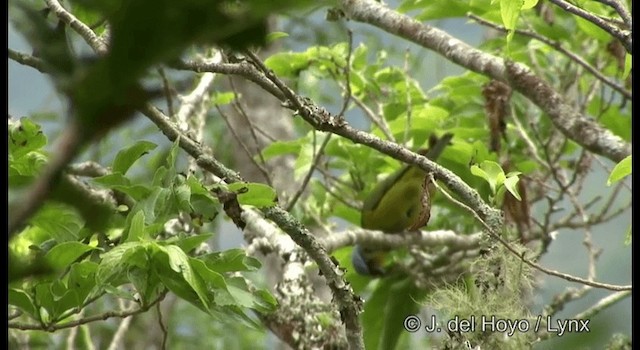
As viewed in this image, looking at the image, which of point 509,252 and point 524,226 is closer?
point 509,252

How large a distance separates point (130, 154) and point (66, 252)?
0.17 m

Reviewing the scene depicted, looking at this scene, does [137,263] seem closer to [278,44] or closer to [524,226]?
[524,226]

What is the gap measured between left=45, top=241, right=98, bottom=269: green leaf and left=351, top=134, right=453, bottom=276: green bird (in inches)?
46.2

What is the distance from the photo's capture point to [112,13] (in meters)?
0.32

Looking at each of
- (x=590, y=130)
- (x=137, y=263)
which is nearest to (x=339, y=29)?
(x=590, y=130)

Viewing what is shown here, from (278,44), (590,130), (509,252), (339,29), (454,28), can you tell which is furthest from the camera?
(454,28)

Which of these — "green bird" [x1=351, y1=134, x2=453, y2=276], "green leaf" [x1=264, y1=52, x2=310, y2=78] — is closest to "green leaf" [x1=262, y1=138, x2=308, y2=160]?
"green leaf" [x1=264, y1=52, x2=310, y2=78]

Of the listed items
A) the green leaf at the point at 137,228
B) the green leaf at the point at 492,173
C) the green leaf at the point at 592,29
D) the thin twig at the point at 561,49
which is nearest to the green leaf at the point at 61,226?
the green leaf at the point at 137,228

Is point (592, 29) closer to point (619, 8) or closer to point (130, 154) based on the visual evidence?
point (619, 8)

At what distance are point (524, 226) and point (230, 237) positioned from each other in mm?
2754

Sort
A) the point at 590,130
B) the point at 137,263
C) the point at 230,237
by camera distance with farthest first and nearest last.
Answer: the point at 230,237 < the point at 590,130 < the point at 137,263

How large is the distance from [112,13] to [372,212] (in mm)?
1997

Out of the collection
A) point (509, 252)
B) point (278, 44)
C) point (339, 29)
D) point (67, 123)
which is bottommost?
point (67, 123)

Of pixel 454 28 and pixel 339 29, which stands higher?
pixel 454 28
